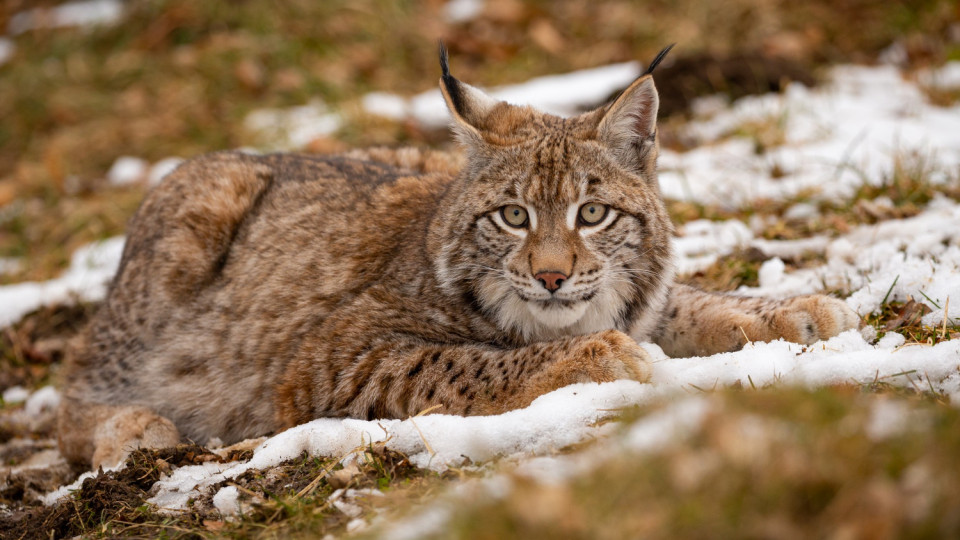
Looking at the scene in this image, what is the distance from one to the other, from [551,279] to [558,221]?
299mm

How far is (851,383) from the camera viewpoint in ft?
9.29

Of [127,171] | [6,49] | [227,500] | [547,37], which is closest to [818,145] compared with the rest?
[547,37]

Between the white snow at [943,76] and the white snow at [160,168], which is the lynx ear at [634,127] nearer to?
the white snow at [943,76]

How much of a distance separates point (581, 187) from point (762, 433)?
6.41 ft

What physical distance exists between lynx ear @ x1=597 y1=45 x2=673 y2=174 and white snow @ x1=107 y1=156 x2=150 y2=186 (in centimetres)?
619

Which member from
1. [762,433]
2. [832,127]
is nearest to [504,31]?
[832,127]

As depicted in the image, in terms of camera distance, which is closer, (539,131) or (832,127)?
(539,131)

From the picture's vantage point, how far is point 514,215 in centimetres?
355

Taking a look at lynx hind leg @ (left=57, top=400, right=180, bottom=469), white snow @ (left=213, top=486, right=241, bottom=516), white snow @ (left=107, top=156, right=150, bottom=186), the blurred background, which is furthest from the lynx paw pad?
white snow @ (left=107, top=156, right=150, bottom=186)

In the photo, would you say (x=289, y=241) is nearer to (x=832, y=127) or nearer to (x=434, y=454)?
(x=434, y=454)

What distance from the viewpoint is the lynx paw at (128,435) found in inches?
160

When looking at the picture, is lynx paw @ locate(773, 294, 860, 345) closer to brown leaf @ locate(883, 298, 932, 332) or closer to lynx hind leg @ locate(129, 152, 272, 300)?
brown leaf @ locate(883, 298, 932, 332)

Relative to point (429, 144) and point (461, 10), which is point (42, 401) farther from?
point (461, 10)

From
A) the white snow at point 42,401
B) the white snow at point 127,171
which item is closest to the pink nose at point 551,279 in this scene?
the white snow at point 42,401
